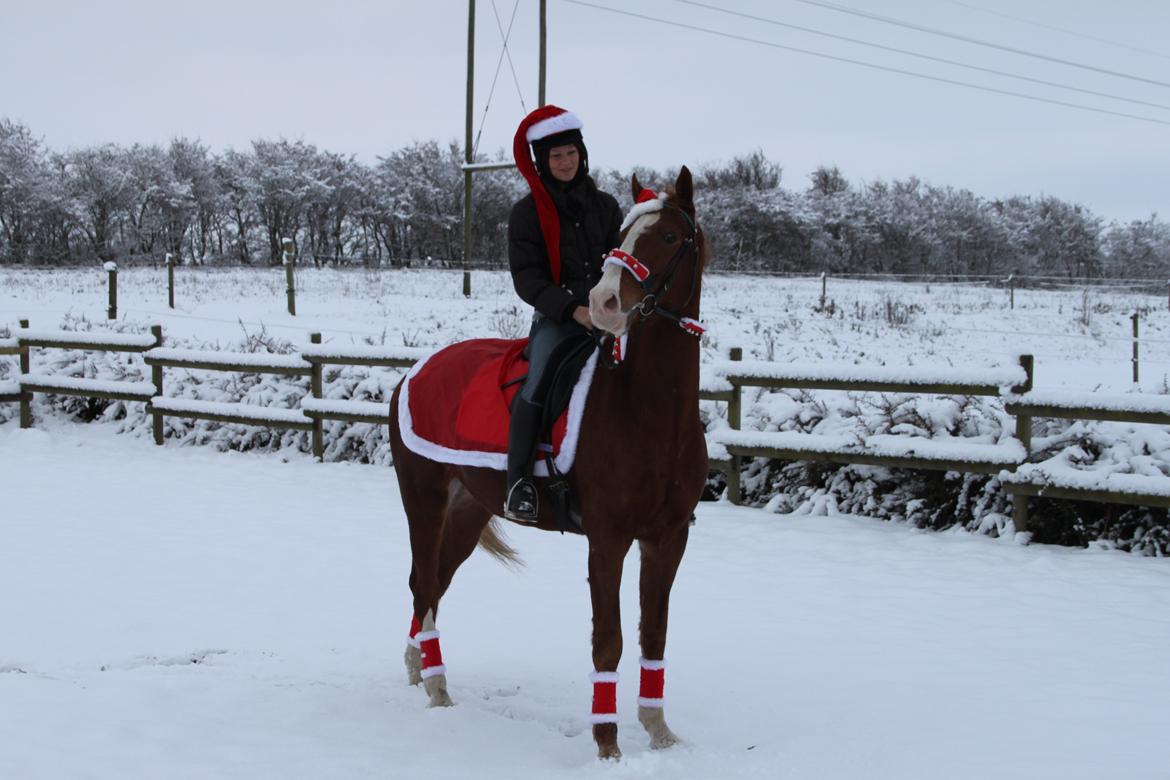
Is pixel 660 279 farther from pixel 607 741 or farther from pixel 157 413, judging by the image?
pixel 157 413

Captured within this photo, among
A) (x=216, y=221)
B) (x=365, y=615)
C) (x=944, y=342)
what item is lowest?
(x=365, y=615)

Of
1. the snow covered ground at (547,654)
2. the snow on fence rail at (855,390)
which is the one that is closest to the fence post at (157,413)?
the snow on fence rail at (855,390)

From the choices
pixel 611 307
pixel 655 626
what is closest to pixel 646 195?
pixel 611 307

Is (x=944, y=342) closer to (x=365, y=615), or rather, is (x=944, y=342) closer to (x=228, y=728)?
(x=365, y=615)

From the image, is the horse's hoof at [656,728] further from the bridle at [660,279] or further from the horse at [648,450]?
the bridle at [660,279]

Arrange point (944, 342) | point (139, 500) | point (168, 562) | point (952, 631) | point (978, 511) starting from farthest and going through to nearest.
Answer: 1. point (944, 342)
2. point (139, 500)
3. point (978, 511)
4. point (168, 562)
5. point (952, 631)

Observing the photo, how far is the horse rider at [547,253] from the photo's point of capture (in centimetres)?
393

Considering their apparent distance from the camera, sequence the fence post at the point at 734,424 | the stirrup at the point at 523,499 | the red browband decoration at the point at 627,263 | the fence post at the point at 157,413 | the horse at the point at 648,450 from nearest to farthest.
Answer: the red browband decoration at the point at 627,263 → the horse at the point at 648,450 → the stirrup at the point at 523,499 → the fence post at the point at 734,424 → the fence post at the point at 157,413

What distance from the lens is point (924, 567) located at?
22.0 feet

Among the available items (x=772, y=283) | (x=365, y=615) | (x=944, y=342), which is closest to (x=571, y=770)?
(x=365, y=615)

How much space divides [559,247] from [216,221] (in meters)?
39.2

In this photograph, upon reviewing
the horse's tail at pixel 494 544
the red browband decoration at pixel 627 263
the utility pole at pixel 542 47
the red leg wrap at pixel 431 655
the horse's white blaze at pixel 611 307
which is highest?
the utility pole at pixel 542 47

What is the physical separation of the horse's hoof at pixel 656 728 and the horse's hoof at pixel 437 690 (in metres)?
0.96

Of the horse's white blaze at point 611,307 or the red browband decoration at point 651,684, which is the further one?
the red browband decoration at point 651,684
